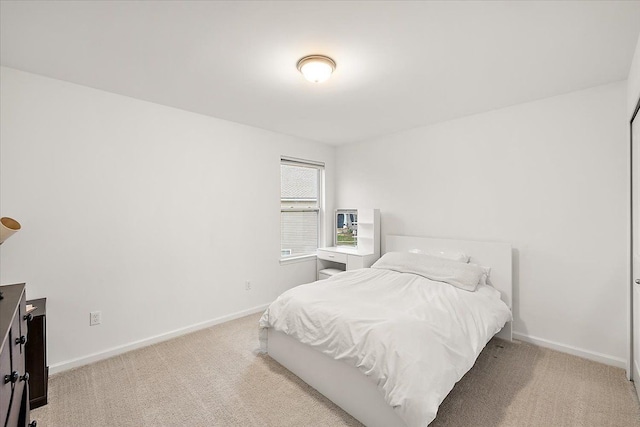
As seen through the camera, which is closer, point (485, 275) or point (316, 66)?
point (316, 66)

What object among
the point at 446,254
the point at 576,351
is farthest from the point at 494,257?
the point at 576,351

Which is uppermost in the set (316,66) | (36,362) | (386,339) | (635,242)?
(316,66)

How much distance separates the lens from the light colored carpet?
192 centimetres

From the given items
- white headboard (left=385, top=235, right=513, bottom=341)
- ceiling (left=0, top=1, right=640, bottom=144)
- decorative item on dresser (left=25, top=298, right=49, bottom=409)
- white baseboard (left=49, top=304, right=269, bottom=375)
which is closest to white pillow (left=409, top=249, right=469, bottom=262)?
white headboard (left=385, top=235, right=513, bottom=341)

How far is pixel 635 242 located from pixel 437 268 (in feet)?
4.86

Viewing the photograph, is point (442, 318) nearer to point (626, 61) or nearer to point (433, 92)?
point (433, 92)

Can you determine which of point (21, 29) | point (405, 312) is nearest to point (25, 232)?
point (21, 29)

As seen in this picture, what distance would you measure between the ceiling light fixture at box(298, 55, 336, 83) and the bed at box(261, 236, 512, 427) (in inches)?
69.4

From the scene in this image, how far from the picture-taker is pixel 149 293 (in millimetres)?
3014

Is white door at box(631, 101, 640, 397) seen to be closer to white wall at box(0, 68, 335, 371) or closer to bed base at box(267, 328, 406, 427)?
bed base at box(267, 328, 406, 427)

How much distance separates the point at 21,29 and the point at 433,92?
3.05m

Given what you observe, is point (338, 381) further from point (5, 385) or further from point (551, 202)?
point (551, 202)

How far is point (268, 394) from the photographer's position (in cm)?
218

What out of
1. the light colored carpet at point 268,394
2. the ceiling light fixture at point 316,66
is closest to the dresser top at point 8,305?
the light colored carpet at point 268,394
